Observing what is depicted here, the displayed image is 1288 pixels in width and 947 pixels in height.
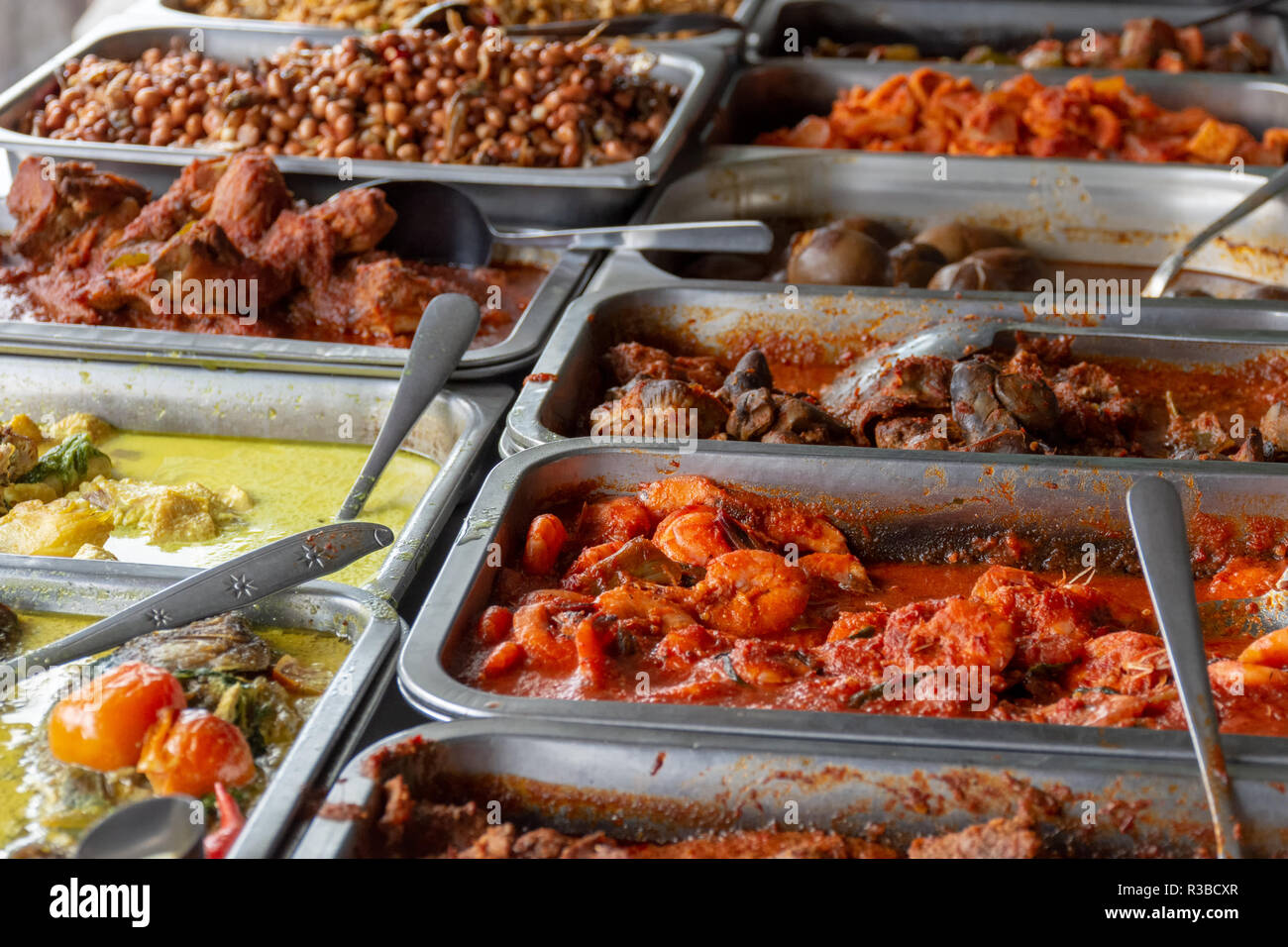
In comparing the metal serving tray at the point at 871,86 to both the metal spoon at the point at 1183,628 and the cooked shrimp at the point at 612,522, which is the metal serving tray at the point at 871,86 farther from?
the metal spoon at the point at 1183,628

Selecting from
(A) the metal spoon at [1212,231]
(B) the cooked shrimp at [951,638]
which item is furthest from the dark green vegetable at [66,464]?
(A) the metal spoon at [1212,231]

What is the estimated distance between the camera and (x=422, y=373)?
2398 millimetres

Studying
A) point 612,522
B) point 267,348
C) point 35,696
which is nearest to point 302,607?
point 35,696

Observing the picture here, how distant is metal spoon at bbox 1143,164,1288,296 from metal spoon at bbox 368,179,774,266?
3.22 ft

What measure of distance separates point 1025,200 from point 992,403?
4.92 ft

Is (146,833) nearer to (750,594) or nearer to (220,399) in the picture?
(750,594)

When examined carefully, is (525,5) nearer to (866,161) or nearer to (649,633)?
(866,161)

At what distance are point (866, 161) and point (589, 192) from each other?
35.2 inches

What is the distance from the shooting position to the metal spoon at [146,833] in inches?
52.3

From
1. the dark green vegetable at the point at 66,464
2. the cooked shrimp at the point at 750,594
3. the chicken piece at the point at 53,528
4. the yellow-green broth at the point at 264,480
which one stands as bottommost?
the yellow-green broth at the point at 264,480

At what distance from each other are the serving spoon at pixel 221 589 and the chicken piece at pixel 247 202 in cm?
124

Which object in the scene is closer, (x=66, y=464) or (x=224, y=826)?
(x=224, y=826)
